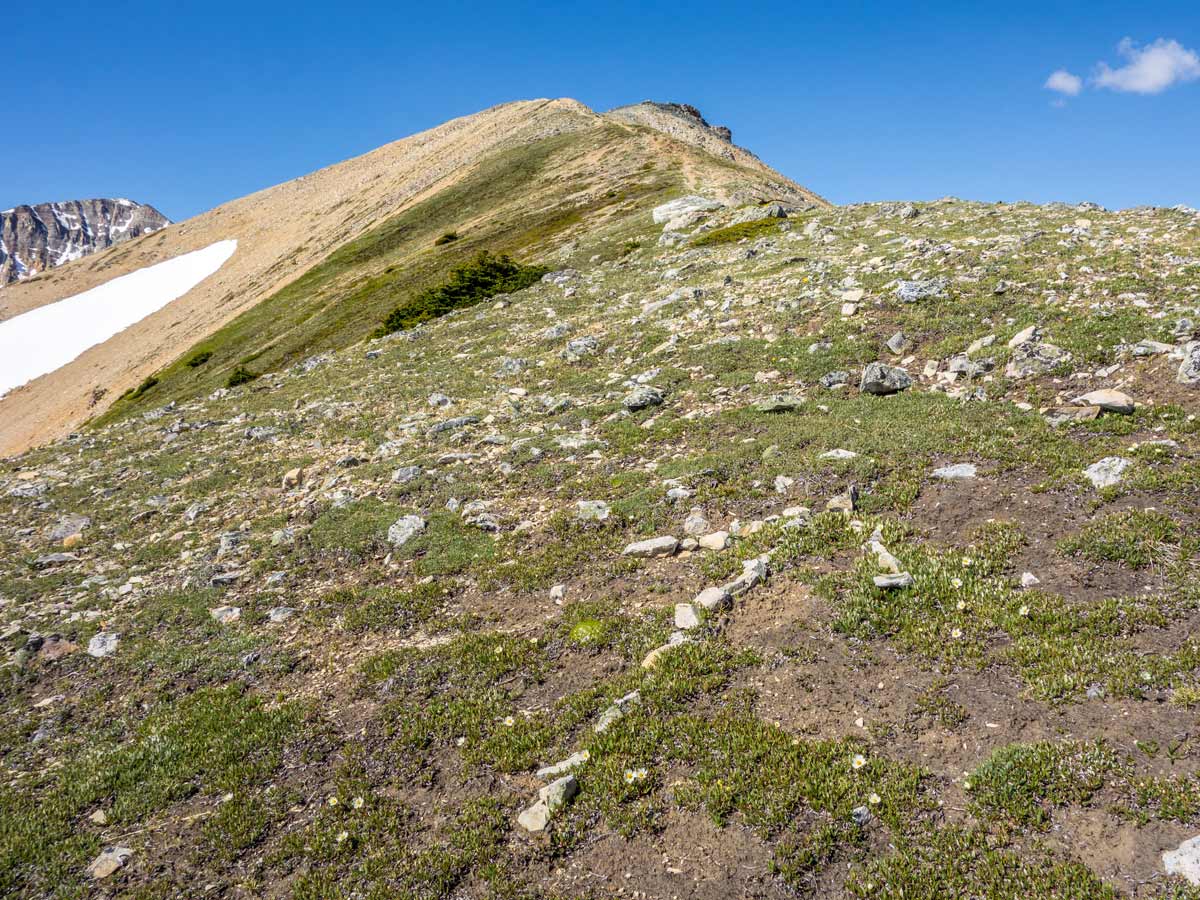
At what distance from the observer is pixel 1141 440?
37.3 feet

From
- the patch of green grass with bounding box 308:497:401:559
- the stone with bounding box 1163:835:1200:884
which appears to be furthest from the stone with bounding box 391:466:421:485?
the stone with bounding box 1163:835:1200:884

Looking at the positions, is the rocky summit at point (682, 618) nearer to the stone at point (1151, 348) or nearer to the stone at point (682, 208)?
the stone at point (1151, 348)

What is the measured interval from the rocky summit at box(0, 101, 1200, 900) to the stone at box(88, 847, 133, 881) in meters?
0.05

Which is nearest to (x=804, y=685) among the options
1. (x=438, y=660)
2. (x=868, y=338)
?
(x=438, y=660)

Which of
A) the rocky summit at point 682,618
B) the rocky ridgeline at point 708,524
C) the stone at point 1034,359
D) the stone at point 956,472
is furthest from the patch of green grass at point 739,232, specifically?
the stone at point 956,472

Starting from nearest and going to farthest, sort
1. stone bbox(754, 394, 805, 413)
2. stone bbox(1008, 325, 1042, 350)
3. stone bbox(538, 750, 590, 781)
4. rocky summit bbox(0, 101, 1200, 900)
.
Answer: rocky summit bbox(0, 101, 1200, 900) < stone bbox(538, 750, 590, 781) < stone bbox(1008, 325, 1042, 350) < stone bbox(754, 394, 805, 413)

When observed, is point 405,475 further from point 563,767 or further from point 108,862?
point 563,767

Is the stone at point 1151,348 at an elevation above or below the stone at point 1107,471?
above

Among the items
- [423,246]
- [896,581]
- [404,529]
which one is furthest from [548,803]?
[423,246]

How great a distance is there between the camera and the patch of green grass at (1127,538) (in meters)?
8.79

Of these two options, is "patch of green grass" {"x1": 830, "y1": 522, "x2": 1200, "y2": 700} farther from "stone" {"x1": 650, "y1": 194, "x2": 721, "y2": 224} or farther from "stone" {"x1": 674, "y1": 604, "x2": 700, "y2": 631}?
"stone" {"x1": 650, "y1": 194, "x2": 721, "y2": 224}

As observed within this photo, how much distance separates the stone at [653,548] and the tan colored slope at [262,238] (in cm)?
4670

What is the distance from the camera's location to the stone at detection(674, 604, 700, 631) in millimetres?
9648

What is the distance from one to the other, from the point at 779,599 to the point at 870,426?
6.35 meters
